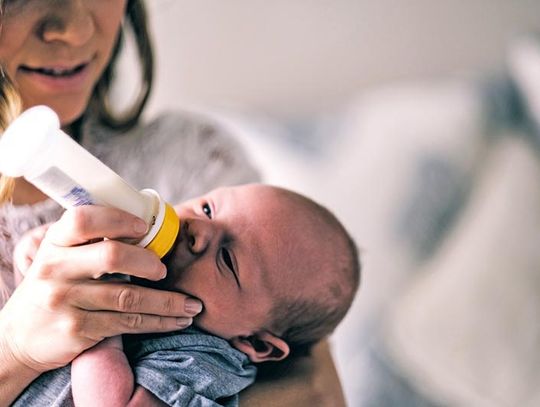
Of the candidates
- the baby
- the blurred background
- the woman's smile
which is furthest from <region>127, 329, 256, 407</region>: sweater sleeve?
the blurred background

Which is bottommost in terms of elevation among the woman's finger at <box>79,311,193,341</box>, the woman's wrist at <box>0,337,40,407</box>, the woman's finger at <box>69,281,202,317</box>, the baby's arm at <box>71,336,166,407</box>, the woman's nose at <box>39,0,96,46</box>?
the woman's wrist at <box>0,337,40,407</box>

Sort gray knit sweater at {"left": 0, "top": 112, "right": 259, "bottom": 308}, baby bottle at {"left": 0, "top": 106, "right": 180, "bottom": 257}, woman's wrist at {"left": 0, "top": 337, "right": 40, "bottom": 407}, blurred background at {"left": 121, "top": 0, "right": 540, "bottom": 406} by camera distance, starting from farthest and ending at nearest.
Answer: blurred background at {"left": 121, "top": 0, "right": 540, "bottom": 406} → gray knit sweater at {"left": 0, "top": 112, "right": 259, "bottom": 308} → woman's wrist at {"left": 0, "top": 337, "right": 40, "bottom": 407} → baby bottle at {"left": 0, "top": 106, "right": 180, "bottom": 257}

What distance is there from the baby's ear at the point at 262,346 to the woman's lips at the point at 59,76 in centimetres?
36

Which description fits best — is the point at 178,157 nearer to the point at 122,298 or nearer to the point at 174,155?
the point at 174,155

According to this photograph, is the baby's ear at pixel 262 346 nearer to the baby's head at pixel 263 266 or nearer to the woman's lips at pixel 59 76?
the baby's head at pixel 263 266

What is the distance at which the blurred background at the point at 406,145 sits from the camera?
1597 mm

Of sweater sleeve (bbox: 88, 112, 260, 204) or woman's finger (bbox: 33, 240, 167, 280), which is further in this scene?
sweater sleeve (bbox: 88, 112, 260, 204)

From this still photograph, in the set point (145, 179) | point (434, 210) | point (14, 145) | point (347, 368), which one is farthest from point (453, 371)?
point (14, 145)

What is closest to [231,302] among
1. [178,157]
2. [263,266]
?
[263,266]

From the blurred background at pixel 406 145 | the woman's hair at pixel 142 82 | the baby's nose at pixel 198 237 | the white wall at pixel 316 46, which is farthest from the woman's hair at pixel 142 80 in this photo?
the white wall at pixel 316 46

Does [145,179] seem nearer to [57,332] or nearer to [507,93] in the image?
[57,332]

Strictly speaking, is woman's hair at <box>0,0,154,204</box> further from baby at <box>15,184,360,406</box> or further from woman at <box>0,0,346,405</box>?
baby at <box>15,184,360,406</box>

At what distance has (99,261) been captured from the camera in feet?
2.15

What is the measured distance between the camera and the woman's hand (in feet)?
2.15
